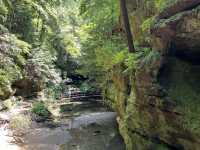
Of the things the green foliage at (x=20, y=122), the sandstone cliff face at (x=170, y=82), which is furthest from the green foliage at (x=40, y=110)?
the sandstone cliff face at (x=170, y=82)

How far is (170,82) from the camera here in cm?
1107

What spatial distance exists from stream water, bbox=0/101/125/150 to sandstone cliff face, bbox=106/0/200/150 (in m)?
4.99

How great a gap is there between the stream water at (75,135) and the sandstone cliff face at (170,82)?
499cm

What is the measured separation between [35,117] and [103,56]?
22.0ft

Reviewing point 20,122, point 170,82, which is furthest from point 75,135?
point 170,82

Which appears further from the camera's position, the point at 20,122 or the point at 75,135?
the point at 20,122

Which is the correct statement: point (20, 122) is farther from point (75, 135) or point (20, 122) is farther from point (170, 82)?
point (170, 82)

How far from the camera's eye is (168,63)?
446 inches

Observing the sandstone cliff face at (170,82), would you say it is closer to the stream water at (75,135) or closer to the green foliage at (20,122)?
the stream water at (75,135)

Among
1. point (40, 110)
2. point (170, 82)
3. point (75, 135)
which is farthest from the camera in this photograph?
point (40, 110)

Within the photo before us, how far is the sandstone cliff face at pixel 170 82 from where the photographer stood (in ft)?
32.8

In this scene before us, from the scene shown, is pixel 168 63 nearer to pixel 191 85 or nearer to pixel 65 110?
pixel 191 85

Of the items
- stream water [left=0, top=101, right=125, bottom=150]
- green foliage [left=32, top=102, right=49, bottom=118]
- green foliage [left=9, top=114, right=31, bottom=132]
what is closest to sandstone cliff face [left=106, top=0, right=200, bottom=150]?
stream water [left=0, top=101, right=125, bottom=150]

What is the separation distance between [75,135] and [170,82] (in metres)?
10.3
